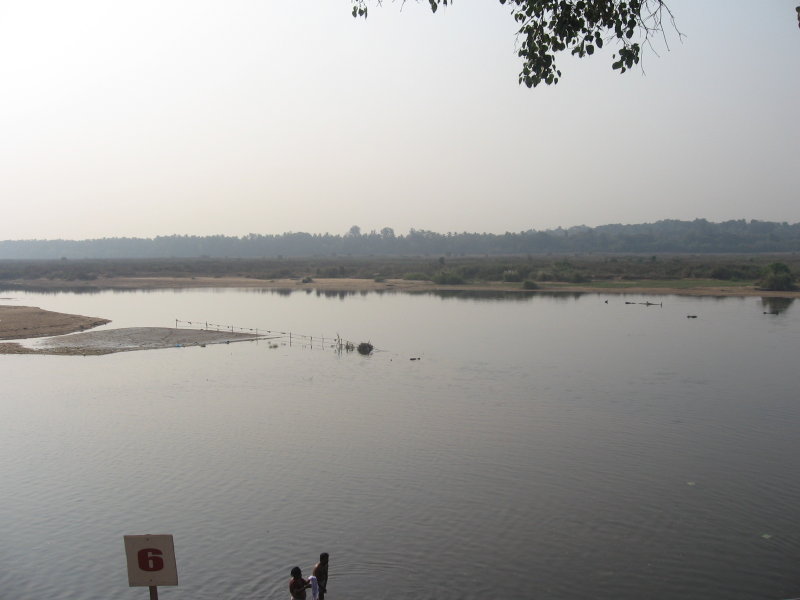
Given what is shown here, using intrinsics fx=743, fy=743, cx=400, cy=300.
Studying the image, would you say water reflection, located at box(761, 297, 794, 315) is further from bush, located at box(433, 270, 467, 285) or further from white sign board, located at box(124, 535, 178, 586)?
white sign board, located at box(124, 535, 178, 586)

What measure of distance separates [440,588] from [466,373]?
58.8 ft

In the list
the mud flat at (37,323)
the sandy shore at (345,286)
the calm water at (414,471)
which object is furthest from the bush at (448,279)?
A: the calm water at (414,471)

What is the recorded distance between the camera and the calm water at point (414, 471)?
1288cm

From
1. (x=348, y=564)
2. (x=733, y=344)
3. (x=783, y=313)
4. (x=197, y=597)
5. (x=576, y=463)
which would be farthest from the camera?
(x=783, y=313)

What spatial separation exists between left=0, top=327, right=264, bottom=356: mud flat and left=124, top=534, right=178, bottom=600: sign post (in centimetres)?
3056

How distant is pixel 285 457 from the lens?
62.7 ft

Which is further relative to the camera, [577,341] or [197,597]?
[577,341]

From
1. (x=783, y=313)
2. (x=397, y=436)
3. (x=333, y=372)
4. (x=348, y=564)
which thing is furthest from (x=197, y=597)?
(x=783, y=313)

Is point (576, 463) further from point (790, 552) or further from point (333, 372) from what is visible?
point (333, 372)

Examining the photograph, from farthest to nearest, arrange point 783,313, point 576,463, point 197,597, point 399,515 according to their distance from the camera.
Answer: point 783,313, point 576,463, point 399,515, point 197,597

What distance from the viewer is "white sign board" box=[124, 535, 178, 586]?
837 centimetres

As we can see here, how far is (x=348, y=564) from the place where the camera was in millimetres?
13148

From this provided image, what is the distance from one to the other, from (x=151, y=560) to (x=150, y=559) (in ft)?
0.08

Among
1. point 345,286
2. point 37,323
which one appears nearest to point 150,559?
point 37,323
